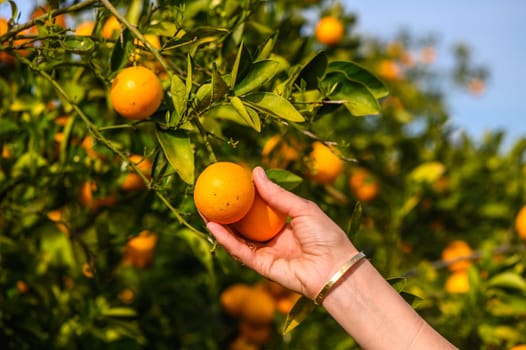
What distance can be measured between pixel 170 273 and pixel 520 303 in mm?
961

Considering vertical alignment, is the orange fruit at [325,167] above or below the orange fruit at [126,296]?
above

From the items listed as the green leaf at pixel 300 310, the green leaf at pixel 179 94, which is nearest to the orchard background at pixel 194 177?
the green leaf at pixel 179 94

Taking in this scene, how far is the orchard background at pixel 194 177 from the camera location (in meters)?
0.98

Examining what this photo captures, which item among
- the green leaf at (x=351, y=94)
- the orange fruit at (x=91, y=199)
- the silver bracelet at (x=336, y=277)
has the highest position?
the green leaf at (x=351, y=94)

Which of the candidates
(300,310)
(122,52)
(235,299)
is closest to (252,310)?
(235,299)

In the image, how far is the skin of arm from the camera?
94 centimetres

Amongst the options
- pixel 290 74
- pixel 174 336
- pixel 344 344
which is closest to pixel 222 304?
pixel 174 336

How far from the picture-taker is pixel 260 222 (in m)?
0.97

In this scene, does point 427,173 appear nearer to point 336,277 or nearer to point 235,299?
point 235,299

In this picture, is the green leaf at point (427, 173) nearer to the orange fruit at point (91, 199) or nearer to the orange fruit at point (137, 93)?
the orange fruit at point (91, 199)

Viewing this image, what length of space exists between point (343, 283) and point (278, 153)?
0.48 metres

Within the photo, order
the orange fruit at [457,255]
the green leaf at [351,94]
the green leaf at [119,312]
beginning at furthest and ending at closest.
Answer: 1. the orange fruit at [457,255]
2. the green leaf at [119,312]
3. the green leaf at [351,94]

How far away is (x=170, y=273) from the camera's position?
1850mm

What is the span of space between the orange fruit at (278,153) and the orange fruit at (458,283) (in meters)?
0.67
